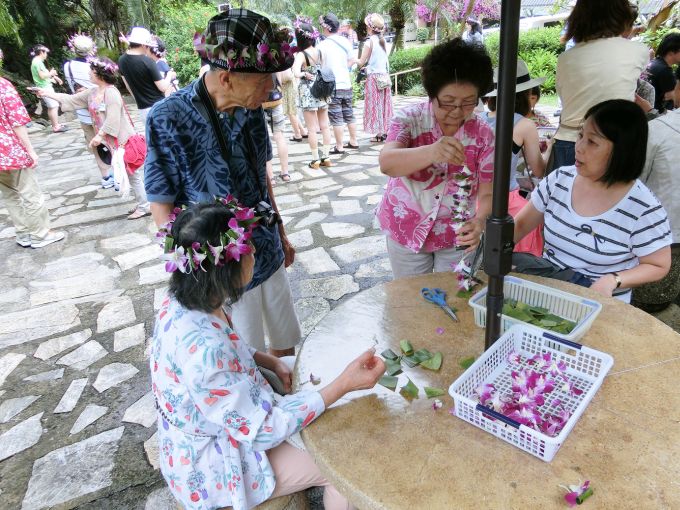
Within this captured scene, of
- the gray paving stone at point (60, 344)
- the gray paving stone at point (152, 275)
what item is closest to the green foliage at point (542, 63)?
the gray paving stone at point (152, 275)

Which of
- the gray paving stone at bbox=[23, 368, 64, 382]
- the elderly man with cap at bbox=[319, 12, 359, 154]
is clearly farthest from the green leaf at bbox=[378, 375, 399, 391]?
the elderly man with cap at bbox=[319, 12, 359, 154]

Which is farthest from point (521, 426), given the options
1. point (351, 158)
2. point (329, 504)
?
point (351, 158)

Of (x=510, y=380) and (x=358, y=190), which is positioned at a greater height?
(x=510, y=380)

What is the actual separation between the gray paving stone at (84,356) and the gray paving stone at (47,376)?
0.08 m

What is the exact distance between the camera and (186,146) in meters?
1.90

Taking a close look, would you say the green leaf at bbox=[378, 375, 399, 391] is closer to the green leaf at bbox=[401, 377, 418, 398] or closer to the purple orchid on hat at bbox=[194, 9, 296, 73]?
the green leaf at bbox=[401, 377, 418, 398]

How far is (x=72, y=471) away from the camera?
2.39 m

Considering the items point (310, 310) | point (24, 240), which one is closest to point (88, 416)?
point (310, 310)

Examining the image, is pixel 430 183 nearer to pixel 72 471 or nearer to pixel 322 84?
pixel 72 471

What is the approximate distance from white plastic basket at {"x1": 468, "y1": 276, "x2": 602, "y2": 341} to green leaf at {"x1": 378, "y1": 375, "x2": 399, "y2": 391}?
17.6 inches

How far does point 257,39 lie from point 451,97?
847mm

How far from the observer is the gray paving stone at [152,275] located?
4.32 m

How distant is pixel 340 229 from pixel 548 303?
3394mm

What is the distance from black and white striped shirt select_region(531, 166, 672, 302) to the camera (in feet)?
6.64
